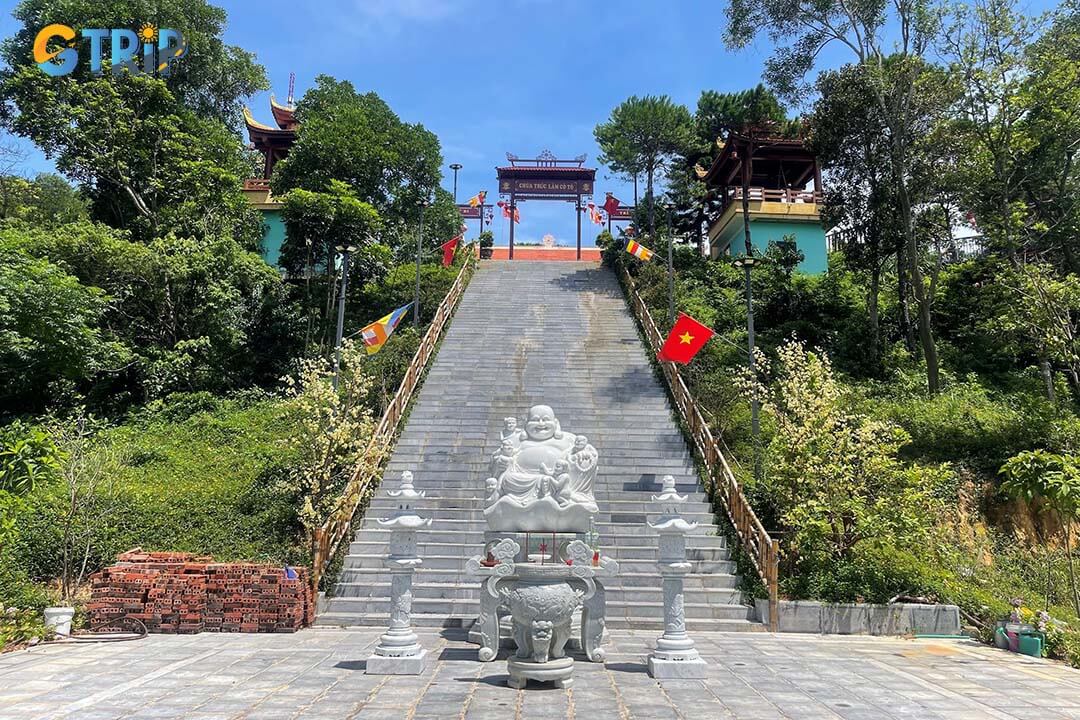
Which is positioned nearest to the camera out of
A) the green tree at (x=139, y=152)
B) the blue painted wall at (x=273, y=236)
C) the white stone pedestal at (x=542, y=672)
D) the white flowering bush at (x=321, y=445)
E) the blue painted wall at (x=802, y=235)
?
the white stone pedestal at (x=542, y=672)

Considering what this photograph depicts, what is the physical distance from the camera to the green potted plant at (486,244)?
31.7m

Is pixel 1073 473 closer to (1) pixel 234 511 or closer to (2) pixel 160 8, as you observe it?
(1) pixel 234 511

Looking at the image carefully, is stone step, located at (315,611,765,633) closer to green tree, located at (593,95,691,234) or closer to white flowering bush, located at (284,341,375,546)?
white flowering bush, located at (284,341,375,546)

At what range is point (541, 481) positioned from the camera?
6484 millimetres

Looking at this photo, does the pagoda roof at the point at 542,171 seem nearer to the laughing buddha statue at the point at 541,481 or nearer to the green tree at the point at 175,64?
the green tree at the point at 175,64

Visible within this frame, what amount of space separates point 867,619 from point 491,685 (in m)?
5.38

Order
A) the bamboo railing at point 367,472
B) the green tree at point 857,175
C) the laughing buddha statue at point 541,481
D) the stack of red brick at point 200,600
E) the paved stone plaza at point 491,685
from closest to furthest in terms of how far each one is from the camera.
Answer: the paved stone plaza at point 491,685 < the laughing buddha statue at point 541,481 < the stack of red brick at point 200,600 < the bamboo railing at point 367,472 < the green tree at point 857,175

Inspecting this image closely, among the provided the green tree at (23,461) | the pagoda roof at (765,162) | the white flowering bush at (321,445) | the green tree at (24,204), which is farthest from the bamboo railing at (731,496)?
the green tree at (24,204)

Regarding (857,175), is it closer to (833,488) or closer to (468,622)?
(833,488)

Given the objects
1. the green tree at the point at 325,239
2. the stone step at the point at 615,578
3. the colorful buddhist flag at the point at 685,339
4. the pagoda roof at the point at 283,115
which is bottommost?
the stone step at the point at 615,578

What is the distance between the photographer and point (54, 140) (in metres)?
18.0

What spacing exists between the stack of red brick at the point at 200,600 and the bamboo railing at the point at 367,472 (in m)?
0.64

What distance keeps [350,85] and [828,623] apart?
2352 centimetres

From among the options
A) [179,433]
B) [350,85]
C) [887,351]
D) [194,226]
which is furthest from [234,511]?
[350,85]
